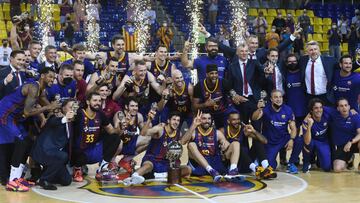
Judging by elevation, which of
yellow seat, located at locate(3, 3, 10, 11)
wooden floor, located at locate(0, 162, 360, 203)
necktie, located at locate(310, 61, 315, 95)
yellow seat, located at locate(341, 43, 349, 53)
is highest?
yellow seat, located at locate(3, 3, 10, 11)

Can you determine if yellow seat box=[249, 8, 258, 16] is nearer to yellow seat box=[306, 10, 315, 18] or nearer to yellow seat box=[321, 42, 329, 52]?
yellow seat box=[306, 10, 315, 18]

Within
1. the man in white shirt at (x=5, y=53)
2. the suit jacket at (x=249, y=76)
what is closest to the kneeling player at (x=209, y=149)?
the suit jacket at (x=249, y=76)

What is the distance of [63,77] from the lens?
780cm

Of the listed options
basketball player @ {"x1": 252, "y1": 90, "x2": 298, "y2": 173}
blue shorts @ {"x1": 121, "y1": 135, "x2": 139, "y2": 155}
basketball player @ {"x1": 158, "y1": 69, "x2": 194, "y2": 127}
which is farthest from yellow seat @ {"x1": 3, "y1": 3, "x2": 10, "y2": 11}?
basketball player @ {"x1": 252, "y1": 90, "x2": 298, "y2": 173}

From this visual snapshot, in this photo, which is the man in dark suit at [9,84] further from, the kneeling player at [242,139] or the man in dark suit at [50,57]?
the kneeling player at [242,139]

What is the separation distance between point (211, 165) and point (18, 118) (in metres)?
2.31

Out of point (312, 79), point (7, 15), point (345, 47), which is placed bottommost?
point (312, 79)

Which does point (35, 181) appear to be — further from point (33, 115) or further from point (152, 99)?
point (152, 99)

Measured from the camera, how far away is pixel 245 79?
856 cm

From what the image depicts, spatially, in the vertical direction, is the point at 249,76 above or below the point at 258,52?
below

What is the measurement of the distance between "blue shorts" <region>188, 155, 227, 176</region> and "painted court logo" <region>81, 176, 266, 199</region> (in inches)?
7.5

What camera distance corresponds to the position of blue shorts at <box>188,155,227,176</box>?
7.90m

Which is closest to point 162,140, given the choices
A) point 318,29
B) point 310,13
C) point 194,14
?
point 194,14

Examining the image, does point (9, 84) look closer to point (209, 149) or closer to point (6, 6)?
point (209, 149)
